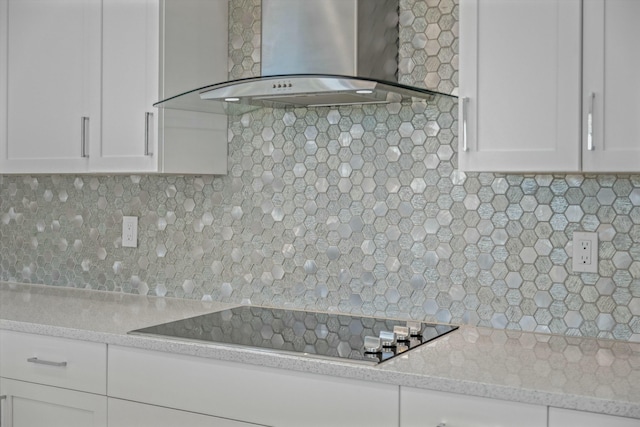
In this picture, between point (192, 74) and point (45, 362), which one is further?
point (192, 74)

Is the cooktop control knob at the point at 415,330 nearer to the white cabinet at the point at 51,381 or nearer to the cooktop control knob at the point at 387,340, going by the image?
the cooktop control knob at the point at 387,340

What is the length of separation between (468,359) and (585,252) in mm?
571

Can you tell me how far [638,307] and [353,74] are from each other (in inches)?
43.5

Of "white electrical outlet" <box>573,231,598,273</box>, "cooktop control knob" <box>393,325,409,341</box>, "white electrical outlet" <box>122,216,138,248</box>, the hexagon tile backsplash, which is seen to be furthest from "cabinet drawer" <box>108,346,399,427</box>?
"white electrical outlet" <box>122,216,138,248</box>

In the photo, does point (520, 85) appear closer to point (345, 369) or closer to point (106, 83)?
point (345, 369)

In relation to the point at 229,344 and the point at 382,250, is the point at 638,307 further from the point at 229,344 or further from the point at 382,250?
the point at 229,344

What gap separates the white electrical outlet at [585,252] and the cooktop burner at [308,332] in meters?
0.43

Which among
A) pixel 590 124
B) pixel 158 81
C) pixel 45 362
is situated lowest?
pixel 45 362

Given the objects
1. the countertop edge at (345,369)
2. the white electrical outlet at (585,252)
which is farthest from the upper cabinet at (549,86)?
the countertop edge at (345,369)

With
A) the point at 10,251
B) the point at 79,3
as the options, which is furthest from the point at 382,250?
the point at 10,251

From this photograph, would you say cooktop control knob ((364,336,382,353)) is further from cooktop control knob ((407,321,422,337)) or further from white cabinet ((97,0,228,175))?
white cabinet ((97,0,228,175))

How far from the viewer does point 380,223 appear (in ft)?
8.63

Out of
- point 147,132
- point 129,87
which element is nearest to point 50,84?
point 129,87

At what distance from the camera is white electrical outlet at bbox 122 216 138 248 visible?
10.4 ft
